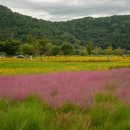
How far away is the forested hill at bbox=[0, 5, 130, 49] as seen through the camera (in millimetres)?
157875

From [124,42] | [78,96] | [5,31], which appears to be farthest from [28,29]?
[78,96]

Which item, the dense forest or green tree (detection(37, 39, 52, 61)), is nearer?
green tree (detection(37, 39, 52, 61))

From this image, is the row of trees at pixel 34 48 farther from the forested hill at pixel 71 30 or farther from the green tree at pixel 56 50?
the forested hill at pixel 71 30

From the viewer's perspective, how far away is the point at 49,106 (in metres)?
8.38

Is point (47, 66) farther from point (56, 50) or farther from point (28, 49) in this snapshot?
point (56, 50)

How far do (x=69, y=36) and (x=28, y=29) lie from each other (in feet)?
76.2

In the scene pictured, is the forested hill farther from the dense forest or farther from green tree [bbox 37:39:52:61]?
green tree [bbox 37:39:52:61]

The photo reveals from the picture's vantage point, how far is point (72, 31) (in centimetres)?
19038

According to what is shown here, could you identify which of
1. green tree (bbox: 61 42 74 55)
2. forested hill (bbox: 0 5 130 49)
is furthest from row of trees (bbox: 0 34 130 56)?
forested hill (bbox: 0 5 130 49)

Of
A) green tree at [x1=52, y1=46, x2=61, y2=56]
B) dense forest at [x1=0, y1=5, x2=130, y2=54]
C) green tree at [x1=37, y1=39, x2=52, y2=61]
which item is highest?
dense forest at [x1=0, y1=5, x2=130, y2=54]

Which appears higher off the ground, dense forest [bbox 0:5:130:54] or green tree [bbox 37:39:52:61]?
dense forest [bbox 0:5:130:54]

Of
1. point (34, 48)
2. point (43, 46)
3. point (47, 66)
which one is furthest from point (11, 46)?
point (47, 66)

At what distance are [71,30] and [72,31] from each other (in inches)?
69.5

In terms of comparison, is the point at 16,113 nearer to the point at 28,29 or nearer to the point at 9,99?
the point at 9,99
